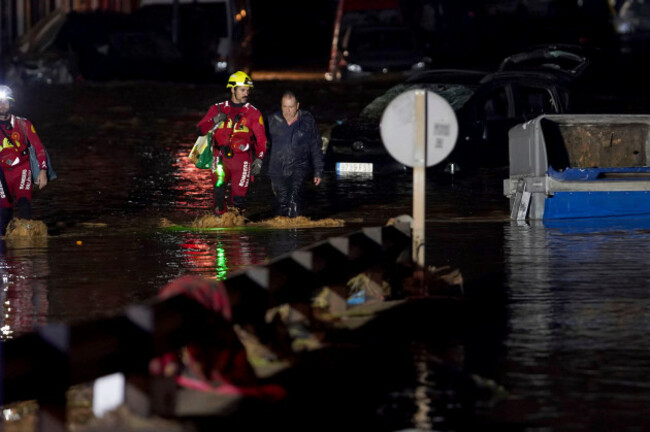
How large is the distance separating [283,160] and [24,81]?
22757 mm

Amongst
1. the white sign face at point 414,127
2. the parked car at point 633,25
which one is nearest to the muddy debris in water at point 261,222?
the white sign face at point 414,127

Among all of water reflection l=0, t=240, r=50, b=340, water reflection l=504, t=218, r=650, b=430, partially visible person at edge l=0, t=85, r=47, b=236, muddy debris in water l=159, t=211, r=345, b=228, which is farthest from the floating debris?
water reflection l=504, t=218, r=650, b=430

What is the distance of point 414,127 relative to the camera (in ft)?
39.3

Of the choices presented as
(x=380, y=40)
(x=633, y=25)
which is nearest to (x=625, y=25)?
(x=633, y=25)

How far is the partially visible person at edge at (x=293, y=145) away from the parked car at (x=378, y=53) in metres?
18.7

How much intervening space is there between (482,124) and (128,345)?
60.4 ft

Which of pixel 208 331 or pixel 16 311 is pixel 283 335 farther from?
pixel 16 311

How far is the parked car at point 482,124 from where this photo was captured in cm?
2512

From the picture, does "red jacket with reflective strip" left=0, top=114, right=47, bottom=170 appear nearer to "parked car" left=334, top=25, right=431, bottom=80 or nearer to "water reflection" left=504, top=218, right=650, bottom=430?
"water reflection" left=504, top=218, right=650, bottom=430

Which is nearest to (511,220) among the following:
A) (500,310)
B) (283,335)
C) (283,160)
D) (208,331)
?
(283,160)

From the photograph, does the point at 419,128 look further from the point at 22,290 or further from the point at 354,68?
the point at 354,68

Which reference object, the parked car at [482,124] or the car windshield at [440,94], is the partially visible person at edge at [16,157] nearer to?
the parked car at [482,124]

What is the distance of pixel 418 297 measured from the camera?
11992 mm

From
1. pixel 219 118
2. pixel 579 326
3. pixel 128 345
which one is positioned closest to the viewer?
pixel 128 345
